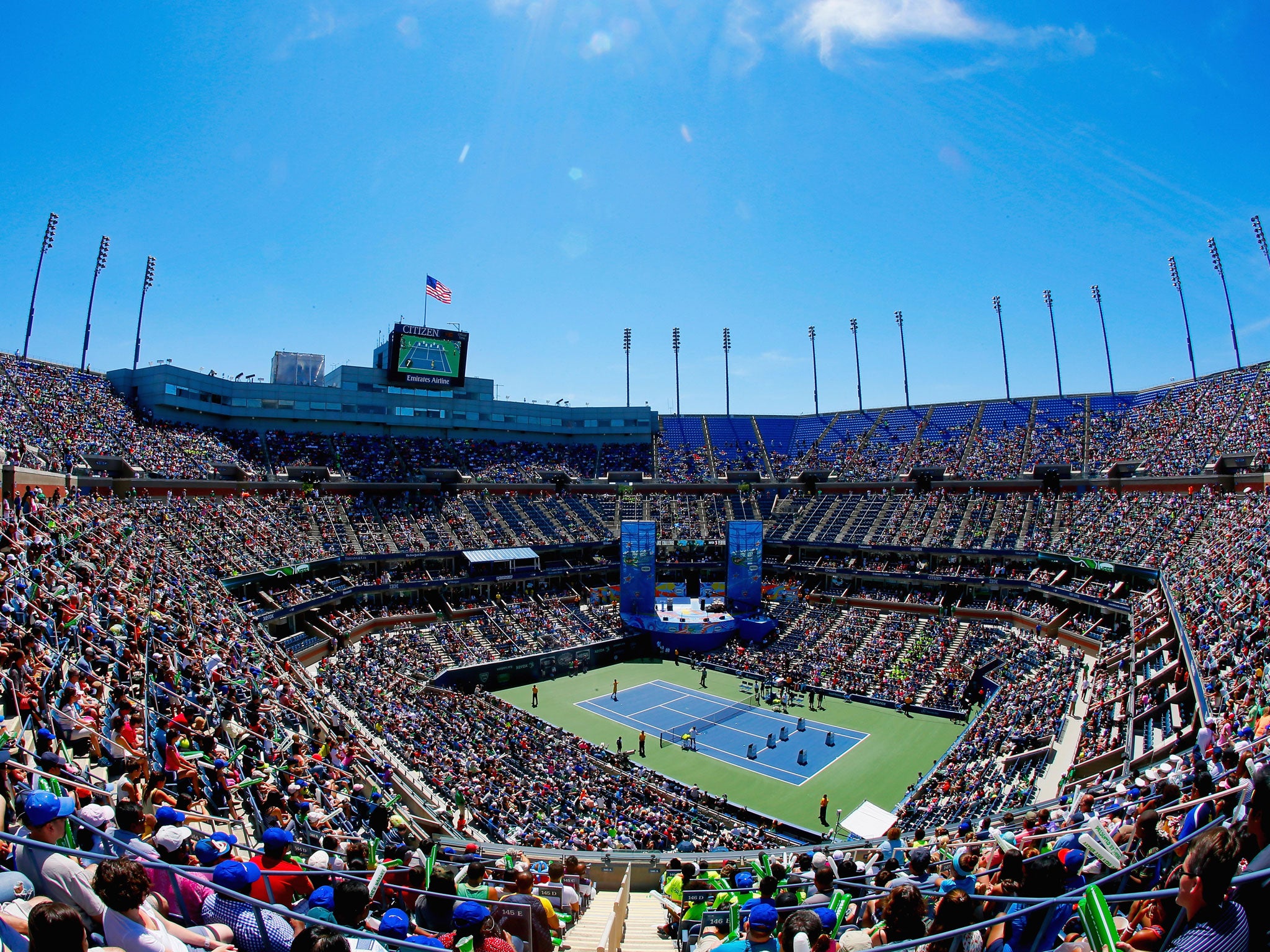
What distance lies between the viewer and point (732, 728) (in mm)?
35250

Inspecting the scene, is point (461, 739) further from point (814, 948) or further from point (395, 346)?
point (395, 346)

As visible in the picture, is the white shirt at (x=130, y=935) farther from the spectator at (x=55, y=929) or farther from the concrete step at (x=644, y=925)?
the concrete step at (x=644, y=925)

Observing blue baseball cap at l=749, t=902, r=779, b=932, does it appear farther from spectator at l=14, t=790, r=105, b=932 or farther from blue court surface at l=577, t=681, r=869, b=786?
blue court surface at l=577, t=681, r=869, b=786

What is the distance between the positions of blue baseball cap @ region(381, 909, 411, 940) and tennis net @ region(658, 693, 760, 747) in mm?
29175

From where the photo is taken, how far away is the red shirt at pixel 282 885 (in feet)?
21.2

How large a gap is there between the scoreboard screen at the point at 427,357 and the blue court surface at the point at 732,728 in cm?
3796

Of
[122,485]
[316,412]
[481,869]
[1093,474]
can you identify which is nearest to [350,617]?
[122,485]

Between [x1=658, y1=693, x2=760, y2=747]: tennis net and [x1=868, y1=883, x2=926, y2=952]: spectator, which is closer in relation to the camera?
[x1=868, y1=883, x2=926, y2=952]: spectator

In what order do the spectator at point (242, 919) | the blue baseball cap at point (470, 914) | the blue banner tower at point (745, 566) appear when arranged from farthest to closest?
the blue banner tower at point (745, 566) < the blue baseball cap at point (470, 914) < the spectator at point (242, 919)

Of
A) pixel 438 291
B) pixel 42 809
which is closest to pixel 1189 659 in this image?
pixel 42 809

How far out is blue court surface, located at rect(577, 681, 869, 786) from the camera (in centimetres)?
3095

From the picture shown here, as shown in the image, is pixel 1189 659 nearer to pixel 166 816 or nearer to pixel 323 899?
pixel 323 899

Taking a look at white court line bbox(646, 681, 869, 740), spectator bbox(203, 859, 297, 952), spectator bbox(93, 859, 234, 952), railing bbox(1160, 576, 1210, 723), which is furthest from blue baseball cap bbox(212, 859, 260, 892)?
white court line bbox(646, 681, 869, 740)

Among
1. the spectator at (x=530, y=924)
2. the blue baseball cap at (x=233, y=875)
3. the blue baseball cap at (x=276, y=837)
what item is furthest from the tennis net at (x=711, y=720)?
the blue baseball cap at (x=233, y=875)
